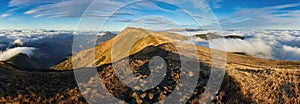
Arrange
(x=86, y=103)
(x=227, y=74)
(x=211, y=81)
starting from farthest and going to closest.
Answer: (x=227, y=74) < (x=211, y=81) < (x=86, y=103)

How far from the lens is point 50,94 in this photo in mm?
19969

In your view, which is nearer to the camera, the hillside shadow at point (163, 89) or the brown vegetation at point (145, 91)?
the brown vegetation at point (145, 91)

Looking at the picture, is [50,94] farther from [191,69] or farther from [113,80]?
[191,69]

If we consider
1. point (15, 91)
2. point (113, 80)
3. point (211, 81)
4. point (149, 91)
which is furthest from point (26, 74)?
point (211, 81)

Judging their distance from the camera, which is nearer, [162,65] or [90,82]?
[90,82]

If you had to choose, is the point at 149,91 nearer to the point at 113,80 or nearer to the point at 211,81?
the point at 113,80

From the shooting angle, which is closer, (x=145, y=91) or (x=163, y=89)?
(x=145, y=91)

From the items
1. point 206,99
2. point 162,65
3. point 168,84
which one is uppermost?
point 162,65

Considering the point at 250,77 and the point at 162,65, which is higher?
the point at 162,65

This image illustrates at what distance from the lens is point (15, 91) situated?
19766 mm

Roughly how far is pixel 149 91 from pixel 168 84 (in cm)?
186

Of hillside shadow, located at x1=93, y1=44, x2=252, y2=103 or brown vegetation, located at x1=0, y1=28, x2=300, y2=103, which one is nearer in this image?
brown vegetation, located at x1=0, y1=28, x2=300, y2=103

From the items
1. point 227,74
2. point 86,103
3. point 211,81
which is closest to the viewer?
point 86,103

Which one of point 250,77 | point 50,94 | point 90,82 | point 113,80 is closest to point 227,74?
point 250,77
